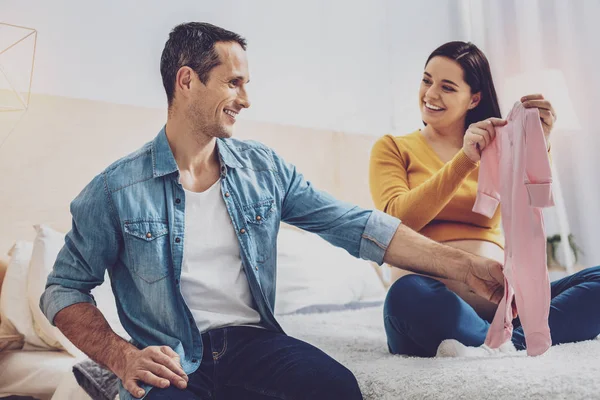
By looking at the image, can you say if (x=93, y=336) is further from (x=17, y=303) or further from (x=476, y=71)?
(x=476, y=71)

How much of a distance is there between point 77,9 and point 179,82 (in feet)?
3.58

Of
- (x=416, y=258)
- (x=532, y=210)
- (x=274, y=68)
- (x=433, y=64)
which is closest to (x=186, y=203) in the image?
(x=416, y=258)

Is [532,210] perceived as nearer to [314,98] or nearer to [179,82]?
[179,82]

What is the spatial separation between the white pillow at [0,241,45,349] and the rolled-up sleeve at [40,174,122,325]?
0.70 m

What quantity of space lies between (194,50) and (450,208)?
0.77 m

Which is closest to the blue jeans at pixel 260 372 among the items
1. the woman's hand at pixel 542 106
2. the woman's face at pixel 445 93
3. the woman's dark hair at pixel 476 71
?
the woman's hand at pixel 542 106

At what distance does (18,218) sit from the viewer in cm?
218

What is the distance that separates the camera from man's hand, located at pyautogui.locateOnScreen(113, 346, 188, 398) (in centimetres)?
111

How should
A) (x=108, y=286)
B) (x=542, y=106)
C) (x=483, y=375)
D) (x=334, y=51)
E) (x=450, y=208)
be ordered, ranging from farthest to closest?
1. (x=334, y=51)
2. (x=108, y=286)
3. (x=450, y=208)
4. (x=542, y=106)
5. (x=483, y=375)

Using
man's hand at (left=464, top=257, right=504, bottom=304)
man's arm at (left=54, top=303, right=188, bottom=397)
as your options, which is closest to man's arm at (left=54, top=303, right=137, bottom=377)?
man's arm at (left=54, top=303, right=188, bottom=397)

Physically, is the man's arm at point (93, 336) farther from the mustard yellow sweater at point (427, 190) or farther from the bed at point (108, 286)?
the mustard yellow sweater at point (427, 190)

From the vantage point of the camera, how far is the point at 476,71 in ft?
5.82

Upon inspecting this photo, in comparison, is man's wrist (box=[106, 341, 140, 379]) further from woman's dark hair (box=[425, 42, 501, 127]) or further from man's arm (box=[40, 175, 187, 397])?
woman's dark hair (box=[425, 42, 501, 127])


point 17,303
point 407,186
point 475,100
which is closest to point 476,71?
point 475,100
